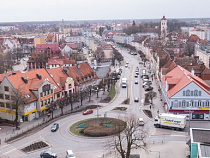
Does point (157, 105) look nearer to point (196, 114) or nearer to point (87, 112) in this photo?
point (196, 114)

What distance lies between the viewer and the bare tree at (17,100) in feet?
139

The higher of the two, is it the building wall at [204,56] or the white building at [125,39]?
the white building at [125,39]

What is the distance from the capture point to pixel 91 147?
1401 inches

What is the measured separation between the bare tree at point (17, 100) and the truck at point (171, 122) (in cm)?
1897

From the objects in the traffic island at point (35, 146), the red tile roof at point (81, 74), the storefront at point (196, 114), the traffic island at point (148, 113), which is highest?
the red tile roof at point (81, 74)

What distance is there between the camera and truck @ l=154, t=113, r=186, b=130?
39.5 meters

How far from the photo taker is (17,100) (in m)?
42.1

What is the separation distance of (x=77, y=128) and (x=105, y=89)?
2198 cm

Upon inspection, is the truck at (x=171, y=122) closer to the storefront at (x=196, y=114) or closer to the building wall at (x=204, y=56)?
the storefront at (x=196, y=114)

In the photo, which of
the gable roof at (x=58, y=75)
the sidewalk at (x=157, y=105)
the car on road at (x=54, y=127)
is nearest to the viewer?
the car on road at (x=54, y=127)

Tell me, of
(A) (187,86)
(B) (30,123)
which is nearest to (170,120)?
(A) (187,86)

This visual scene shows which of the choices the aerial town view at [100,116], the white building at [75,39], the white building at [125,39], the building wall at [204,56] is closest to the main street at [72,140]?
the aerial town view at [100,116]

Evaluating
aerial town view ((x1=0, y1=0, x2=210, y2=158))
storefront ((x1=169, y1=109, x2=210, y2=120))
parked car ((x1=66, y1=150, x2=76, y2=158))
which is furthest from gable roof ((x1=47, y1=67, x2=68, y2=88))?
parked car ((x1=66, y1=150, x2=76, y2=158))

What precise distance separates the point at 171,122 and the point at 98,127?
959cm
